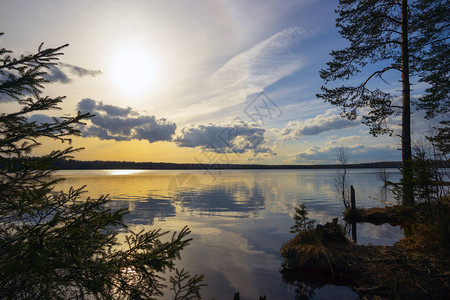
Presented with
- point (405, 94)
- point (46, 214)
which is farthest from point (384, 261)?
point (405, 94)

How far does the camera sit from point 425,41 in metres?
16.1

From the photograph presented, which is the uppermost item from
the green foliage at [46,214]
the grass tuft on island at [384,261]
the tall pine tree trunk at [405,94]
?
the tall pine tree trunk at [405,94]

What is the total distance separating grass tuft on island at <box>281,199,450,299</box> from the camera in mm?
6848

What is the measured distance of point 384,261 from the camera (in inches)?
324

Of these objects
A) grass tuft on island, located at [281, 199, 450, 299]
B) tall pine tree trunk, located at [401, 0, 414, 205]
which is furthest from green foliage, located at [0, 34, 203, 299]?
tall pine tree trunk, located at [401, 0, 414, 205]

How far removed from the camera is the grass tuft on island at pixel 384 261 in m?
6.85

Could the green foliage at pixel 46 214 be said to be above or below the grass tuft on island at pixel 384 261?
above

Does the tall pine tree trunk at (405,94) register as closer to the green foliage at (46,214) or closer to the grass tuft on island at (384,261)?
the grass tuft on island at (384,261)

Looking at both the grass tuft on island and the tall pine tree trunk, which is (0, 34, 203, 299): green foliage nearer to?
the grass tuft on island

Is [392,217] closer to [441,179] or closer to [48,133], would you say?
[441,179]


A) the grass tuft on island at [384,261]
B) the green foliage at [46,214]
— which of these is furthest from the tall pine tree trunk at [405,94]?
the green foliage at [46,214]

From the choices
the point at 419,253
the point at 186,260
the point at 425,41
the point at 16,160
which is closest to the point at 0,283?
the point at 16,160

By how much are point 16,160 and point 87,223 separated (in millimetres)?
1714

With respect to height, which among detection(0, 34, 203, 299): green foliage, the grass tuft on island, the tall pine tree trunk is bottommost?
the grass tuft on island
